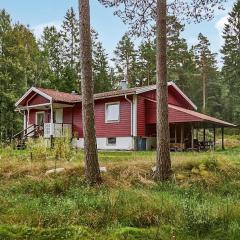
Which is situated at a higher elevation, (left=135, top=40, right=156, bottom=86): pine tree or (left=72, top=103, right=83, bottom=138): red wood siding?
(left=135, top=40, right=156, bottom=86): pine tree

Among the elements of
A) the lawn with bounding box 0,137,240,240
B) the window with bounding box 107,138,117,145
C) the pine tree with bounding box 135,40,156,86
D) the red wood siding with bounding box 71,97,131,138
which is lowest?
the lawn with bounding box 0,137,240,240

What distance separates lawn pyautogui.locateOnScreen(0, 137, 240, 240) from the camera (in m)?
5.84

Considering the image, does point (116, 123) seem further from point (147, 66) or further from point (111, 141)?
point (147, 66)

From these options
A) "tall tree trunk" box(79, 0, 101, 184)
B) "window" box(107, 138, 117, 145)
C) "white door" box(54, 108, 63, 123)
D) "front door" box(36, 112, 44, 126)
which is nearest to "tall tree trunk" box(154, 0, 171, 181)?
"tall tree trunk" box(79, 0, 101, 184)

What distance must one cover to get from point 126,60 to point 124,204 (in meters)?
48.9


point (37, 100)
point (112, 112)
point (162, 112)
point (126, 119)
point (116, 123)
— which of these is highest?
point (37, 100)

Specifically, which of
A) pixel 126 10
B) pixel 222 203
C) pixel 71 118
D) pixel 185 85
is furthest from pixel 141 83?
pixel 222 203

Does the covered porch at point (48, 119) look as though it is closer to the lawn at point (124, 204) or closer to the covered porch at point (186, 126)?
the covered porch at point (186, 126)

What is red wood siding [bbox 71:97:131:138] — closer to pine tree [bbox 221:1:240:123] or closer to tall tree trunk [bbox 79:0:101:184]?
tall tree trunk [bbox 79:0:101:184]

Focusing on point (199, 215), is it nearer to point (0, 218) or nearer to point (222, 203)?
point (222, 203)

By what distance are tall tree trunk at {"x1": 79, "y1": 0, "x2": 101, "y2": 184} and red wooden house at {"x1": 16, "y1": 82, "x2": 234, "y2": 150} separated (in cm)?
1278

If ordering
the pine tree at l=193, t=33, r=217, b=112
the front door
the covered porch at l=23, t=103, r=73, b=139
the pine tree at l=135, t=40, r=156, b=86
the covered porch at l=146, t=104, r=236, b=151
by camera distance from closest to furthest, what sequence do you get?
the covered porch at l=146, t=104, r=236, b=151 → the covered porch at l=23, t=103, r=73, b=139 → the front door → the pine tree at l=135, t=40, r=156, b=86 → the pine tree at l=193, t=33, r=217, b=112

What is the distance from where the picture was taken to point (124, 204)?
710 centimetres

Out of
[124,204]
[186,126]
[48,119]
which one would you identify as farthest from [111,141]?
[124,204]
